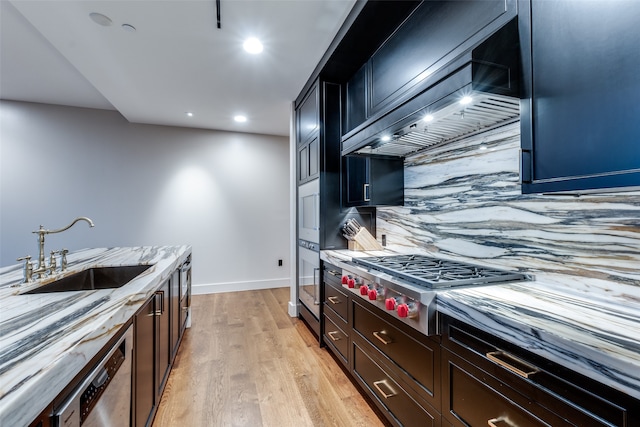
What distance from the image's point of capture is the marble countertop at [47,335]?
57 centimetres

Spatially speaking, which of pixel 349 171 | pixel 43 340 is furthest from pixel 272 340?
pixel 43 340

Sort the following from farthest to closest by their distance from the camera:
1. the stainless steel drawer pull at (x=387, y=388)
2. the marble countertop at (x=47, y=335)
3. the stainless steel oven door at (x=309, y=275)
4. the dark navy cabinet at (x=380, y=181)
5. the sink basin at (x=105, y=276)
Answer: the stainless steel oven door at (x=309, y=275) < the dark navy cabinet at (x=380, y=181) < the sink basin at (x=105, y=276) < the stainless steel drawer pull at (x=387, y=388) < the marble countertop at (x=47, y=335)

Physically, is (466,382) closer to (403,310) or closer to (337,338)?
(403,310)

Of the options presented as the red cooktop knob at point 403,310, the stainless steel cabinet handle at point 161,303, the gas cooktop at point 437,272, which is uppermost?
the gas cooktop at point 437,272

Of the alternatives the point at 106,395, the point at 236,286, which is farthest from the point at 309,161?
the point at 236,286

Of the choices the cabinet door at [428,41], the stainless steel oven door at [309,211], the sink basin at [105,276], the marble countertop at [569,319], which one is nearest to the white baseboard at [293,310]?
the stainless steel oven door at [309,211]

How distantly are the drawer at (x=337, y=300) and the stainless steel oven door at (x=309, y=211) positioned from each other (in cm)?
47

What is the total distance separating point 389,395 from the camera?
1.49m

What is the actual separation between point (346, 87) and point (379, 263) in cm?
169

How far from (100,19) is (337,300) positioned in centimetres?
257

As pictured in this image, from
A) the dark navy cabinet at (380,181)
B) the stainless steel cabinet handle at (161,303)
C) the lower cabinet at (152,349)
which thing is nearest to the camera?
the lower cabinet at (152,349)

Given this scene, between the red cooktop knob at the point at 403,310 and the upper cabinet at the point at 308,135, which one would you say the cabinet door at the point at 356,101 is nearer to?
the upper cabinet at the point at 308,135

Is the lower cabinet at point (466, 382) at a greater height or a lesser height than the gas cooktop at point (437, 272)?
lesser

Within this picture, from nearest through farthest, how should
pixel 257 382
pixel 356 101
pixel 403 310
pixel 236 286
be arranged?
1. pixel 403 310
2. pixel 257 382
3. pixel 356 101
4. pixel 236 286
